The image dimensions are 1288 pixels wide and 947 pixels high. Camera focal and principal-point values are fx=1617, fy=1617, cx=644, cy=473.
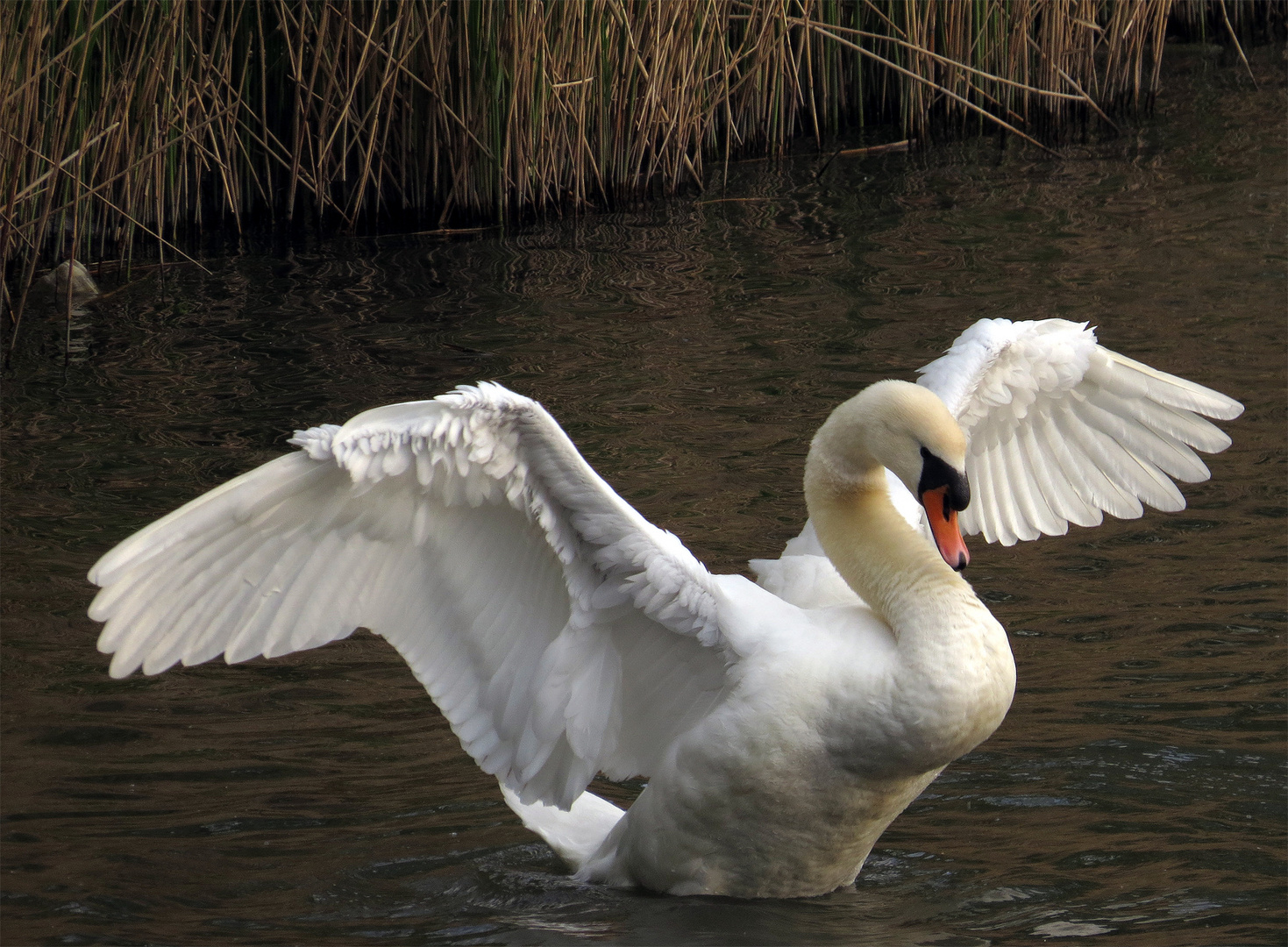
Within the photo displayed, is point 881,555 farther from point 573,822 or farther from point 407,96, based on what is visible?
point 407,96

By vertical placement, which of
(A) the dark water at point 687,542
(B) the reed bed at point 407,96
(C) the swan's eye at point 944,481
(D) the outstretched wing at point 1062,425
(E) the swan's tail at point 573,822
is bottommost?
(E) the swan's tail at point 573,822

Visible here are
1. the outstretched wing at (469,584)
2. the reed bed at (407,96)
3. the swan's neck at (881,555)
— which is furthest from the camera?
the reed bed at (407,96)

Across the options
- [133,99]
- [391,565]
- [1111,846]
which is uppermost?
[133,99]

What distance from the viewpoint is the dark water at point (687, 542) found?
4.20 meters

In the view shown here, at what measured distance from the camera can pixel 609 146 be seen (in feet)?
35.0

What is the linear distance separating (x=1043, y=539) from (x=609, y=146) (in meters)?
5.13

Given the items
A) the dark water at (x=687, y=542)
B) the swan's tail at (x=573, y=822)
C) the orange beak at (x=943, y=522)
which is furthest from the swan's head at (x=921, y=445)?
the swan's tail at (x=573, y=822)

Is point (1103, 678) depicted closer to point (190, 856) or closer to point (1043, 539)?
point (1043, 539)

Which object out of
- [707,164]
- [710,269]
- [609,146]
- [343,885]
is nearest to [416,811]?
[343,885]

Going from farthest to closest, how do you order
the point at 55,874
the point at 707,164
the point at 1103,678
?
the point at 707,164 < the point at 1103,678 < the point at 55,874

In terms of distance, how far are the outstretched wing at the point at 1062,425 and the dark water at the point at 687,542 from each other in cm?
47

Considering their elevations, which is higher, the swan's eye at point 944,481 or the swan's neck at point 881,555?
the swan's eye at point 944,481

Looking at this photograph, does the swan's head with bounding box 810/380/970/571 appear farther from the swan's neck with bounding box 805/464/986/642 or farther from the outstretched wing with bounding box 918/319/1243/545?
the outstretched wing with bounding box 918/319/1243/545

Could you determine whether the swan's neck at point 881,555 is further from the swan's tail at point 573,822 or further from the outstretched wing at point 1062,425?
the swan's tail at point 573,822
